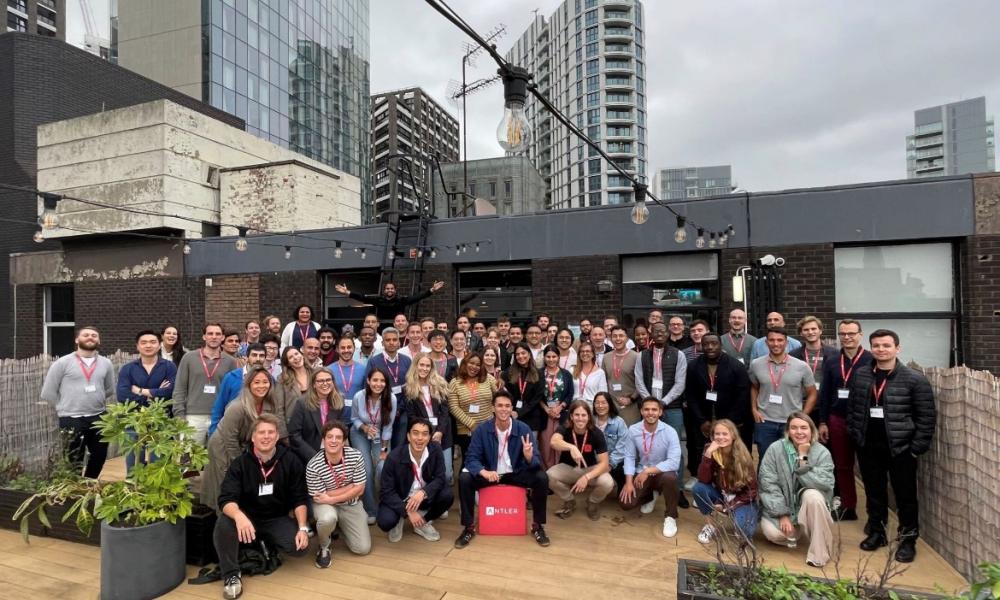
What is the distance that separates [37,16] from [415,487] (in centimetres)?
6733

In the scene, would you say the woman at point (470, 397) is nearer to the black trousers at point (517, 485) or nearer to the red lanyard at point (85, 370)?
the black trousers at point (517, 485)

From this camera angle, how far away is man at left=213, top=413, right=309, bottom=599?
335cm

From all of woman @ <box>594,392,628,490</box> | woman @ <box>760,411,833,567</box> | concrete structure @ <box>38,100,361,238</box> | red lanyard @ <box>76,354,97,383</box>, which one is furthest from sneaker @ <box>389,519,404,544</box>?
concrete structure @ <box>38,100,361,238</box>

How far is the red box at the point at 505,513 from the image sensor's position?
4.20 meters

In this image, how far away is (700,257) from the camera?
8867 millimetres

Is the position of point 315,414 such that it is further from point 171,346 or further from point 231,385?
point 171,346

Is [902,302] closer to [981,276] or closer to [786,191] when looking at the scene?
[981,276]

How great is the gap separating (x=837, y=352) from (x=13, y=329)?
64.0ft

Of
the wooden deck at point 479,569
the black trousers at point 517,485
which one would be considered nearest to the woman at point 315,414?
the wooden deck at point 479,569

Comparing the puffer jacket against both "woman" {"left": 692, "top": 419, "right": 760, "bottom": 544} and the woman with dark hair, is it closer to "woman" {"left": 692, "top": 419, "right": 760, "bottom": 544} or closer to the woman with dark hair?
"woman" {"left": 692, "top": 419, "right": 760, "bottom": 544}

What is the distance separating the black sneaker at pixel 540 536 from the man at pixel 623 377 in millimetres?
1594

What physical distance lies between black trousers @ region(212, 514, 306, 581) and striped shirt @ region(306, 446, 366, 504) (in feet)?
0.89

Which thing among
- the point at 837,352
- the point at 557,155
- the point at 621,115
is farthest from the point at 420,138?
the point at 837,352

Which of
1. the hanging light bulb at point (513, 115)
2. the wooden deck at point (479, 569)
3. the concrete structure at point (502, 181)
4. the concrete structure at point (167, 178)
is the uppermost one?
the concrete structure at point (502, 181)
